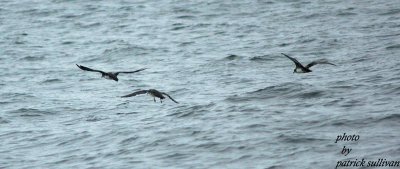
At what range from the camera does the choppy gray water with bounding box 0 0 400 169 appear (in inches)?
856

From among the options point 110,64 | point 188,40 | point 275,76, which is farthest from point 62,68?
point 275,76

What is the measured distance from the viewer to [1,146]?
78.9 ft

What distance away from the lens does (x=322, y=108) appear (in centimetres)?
2469

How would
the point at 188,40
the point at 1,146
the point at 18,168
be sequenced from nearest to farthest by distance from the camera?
the point at 18,168 → the point at 1,146 → the point at 188,40

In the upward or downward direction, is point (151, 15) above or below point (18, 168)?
below

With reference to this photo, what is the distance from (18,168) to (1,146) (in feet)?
7.62

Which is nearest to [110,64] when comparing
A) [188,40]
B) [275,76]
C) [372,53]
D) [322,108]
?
[188,40]

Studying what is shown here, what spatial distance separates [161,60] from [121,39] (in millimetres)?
6647

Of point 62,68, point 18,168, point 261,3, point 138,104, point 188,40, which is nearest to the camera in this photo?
point 18,168

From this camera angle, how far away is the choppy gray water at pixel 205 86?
2174 cm

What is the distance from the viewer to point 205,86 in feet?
96.7

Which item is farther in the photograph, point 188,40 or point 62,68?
point 188,40

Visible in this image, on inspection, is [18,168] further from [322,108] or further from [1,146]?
[322,108]

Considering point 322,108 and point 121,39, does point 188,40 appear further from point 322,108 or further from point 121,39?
point 322,108
